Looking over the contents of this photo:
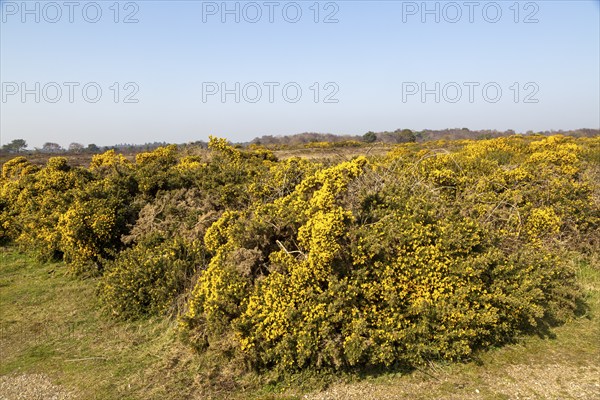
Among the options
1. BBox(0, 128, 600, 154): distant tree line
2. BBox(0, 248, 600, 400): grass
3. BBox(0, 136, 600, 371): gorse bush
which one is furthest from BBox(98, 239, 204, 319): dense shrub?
BBox(0, 128, 600, 154): distant tree line

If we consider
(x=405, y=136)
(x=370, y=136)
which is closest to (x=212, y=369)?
(x=405, y=136)

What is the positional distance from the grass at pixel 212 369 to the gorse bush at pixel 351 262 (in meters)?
0.26

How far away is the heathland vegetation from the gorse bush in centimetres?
3

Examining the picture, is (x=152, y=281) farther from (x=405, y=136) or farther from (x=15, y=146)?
(x=15, y=146)

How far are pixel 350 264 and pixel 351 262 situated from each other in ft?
0.14

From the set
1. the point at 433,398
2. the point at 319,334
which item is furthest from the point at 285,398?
the point at 433,398

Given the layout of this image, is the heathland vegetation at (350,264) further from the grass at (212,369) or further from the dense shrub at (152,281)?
the grass at (212,369)

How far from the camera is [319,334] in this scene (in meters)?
5.61

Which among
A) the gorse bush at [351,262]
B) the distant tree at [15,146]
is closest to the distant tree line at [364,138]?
the distant tree at [15,146]

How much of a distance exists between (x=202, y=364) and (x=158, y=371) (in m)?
0.64

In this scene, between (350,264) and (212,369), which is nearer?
(212,369)

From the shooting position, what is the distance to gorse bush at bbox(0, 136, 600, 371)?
5.76 metres

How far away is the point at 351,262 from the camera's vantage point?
6.27 meters

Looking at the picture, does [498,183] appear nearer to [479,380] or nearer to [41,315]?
[479,380]
